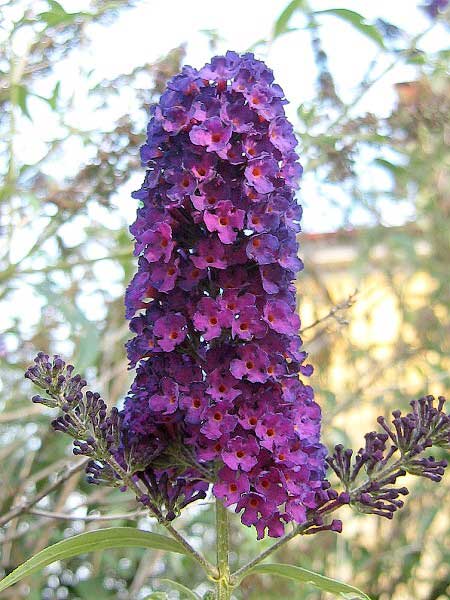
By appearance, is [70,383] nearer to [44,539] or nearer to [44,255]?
[44,255]

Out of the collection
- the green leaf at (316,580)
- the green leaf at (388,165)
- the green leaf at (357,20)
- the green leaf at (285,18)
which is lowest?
the green leaf at (316,580)

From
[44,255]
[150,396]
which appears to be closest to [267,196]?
[150,396]

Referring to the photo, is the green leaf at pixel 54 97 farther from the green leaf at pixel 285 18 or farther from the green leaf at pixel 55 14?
the green leaf at pixel 285 18

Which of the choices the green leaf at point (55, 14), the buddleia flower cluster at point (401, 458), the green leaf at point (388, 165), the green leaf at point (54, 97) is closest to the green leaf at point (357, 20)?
the green leaf at point (388, 165)

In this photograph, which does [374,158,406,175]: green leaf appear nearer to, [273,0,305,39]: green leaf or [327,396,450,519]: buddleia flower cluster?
[273,0,305,39]: green leaf

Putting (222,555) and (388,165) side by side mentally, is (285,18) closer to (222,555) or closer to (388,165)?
(388,165)

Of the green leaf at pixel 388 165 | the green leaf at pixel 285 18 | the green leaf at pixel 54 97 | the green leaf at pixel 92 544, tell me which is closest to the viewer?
the green leaf at pixel 92 544

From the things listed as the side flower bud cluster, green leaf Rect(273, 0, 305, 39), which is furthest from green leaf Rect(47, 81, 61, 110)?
the side flower bud cluster
